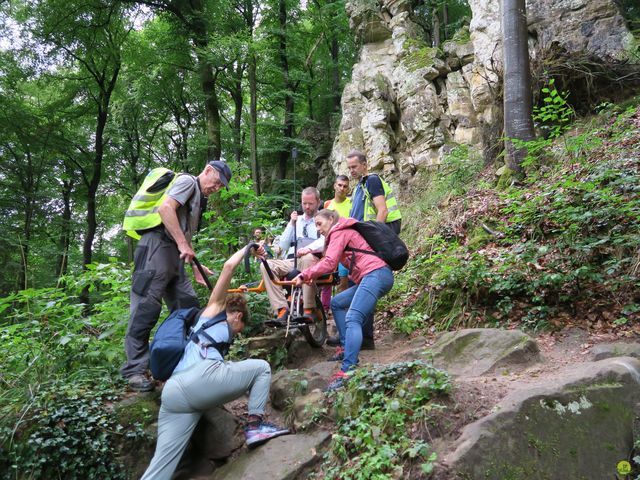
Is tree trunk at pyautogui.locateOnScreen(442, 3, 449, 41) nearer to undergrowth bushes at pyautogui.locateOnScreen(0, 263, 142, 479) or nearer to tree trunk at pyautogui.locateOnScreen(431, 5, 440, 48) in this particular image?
tree trunk at pyautogui.locateOnScreen(431, 5, 440, 48)

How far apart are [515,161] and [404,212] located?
126 inches

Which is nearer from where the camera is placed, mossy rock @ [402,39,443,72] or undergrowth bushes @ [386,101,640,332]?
undergrowth bushes @ [386,101,640,332]

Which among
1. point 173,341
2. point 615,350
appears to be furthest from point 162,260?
point 615,350

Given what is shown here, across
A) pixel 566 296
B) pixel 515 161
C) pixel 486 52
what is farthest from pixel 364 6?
pixel 566 296

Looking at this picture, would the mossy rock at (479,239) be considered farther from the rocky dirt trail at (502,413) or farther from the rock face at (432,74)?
the rock face at (432,74)

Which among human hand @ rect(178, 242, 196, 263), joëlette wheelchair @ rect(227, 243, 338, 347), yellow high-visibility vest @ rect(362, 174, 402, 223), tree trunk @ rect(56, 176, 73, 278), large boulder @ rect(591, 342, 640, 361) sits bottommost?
large boulder @ rect(591, 342, 640, 361)

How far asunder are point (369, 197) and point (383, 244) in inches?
49.8

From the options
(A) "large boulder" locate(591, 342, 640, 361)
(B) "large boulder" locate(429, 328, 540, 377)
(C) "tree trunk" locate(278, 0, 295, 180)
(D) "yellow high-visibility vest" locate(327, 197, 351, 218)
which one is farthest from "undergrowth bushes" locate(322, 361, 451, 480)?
(C) "tree trunk" locate(278, 0, 295, 180)

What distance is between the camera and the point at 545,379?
10.8 ft

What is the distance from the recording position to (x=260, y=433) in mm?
3545

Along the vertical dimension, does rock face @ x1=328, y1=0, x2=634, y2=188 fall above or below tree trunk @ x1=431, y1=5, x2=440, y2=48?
below

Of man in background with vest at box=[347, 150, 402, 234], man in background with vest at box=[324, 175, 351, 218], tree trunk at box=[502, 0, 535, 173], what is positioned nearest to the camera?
man in background with vest at box=[347, 150, 402, 234]

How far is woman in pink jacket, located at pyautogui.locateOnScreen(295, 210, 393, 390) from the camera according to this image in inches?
158

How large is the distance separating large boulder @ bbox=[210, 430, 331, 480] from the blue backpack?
2.91 feet
